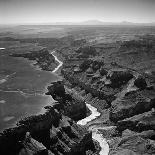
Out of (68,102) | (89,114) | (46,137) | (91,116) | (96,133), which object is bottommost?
(91,116)

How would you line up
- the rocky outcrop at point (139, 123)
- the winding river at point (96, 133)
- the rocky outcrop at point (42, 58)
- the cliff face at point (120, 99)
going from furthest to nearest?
1. the rocky outcrop at point (42, 58)
2. the rocky outcrop at point (139, 123)
3. the winding river at point (96, 133)
4. the cliff face at point (120, 99)

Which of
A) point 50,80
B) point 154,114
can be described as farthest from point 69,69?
point 154,114

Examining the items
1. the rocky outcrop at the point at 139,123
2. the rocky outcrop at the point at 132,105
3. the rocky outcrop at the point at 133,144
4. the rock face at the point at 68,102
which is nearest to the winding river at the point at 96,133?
the rocky outcrop at the point at 133,144

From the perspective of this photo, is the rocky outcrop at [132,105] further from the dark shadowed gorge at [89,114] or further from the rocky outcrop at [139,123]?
the rocky outcrop at [139,123]

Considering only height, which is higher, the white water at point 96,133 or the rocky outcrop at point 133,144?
the rocky outcrop at point 133,144

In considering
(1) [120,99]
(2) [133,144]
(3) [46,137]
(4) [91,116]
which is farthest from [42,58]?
(2) [133,144]

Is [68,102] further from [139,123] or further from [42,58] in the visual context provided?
[42,58]

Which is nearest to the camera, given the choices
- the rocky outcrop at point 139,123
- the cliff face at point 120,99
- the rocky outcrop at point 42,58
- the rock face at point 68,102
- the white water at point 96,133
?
the cliff face at point 120,99

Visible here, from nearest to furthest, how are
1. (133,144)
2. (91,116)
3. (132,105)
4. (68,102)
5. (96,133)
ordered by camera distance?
(133,144) → (96,133) → (68,102) → (132,105) → (91,116)

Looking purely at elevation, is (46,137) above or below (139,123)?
above

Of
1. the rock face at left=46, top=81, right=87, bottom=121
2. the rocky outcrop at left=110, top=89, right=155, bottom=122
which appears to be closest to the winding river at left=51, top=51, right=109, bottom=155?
the rock face at left=46, top=81, right=87, bottom=121

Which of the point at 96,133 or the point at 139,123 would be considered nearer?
the point at 139,123

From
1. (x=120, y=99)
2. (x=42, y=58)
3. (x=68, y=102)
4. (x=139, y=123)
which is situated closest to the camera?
(x=139, y=123)
